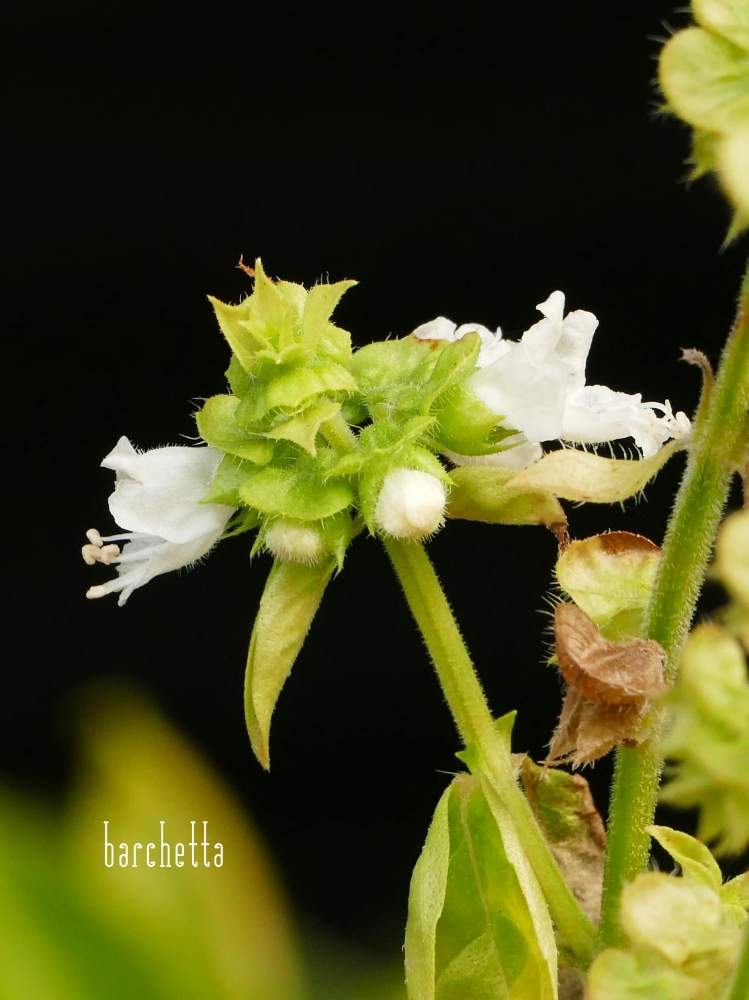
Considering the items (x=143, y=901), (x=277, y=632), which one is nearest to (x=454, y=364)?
(x=277, y=632)

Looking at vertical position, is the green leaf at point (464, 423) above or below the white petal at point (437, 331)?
below

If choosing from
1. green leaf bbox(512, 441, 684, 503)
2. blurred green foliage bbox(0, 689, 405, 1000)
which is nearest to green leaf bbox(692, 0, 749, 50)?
green leaf bbox(512, 441, 684, 503)

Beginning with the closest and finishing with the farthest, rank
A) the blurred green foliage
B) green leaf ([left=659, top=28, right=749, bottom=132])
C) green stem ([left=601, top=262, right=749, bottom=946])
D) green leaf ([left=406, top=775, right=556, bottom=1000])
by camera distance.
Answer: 1. green leaf ([left=659, top=28, right=749, bottom=132])
2. green stem ([left=601, top=262, right=749, bottom=946])
3. green leaf ([left=406, top=775, right=556, bottom=1000])
4. the blurred green foliage

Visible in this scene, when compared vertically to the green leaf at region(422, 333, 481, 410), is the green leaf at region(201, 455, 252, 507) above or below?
below

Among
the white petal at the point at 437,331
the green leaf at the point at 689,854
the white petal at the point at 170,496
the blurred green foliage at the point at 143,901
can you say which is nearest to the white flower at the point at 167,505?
the white petal at the point at 170,496

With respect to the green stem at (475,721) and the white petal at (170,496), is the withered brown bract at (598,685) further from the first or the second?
the white petal at (170,496)

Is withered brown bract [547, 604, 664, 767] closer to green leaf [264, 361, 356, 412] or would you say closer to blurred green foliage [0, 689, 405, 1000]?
green leaf [264, 361, 356, 412]

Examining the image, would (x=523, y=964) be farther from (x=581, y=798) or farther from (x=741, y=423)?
(x=741, y=423)
